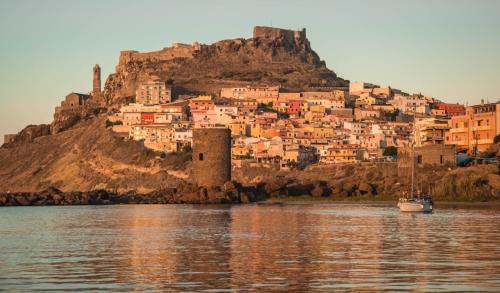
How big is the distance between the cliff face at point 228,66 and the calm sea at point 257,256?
3898 inches

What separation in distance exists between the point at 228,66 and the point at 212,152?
82.3 m

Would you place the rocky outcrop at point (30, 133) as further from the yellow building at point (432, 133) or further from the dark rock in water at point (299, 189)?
the dark rock in water at point (299, 189)

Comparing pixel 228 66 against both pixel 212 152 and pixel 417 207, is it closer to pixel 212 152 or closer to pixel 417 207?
pixel 212 152

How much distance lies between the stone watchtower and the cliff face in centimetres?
7313

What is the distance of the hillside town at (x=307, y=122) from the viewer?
80.6 metres

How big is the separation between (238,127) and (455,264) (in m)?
87.7

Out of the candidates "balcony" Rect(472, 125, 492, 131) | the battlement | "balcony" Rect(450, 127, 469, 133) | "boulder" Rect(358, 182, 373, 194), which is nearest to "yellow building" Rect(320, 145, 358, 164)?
"balcony" Rect(450, 127, 469, 133)

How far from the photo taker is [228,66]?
143 metres

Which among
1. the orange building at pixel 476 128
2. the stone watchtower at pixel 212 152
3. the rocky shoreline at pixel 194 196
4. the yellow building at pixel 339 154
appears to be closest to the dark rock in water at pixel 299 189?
the rocky shoreline at pixel 194 196

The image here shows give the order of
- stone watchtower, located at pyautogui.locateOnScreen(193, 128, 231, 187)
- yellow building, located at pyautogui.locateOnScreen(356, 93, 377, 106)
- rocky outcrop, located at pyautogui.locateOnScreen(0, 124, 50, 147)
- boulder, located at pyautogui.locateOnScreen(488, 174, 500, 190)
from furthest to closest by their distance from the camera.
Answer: yellow building, located at pyautogui.locateOnScreen(356, 93, 377, 106), rocky outcrop, located at pyautogui.locateOnScreen(0, 124, 50, 147), stone watchtower, located at pyautogui.locateOnScreen(193, 128, 231, 187), boulder, located at pyautogui.locateOnScreen(488, 174, 500, 190)

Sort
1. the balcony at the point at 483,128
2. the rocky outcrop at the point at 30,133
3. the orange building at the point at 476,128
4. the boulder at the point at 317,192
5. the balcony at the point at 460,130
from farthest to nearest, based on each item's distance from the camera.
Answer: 1. the rocky outcrop at the point at 30,133
2. the balcony at the point at 460,130
3. the balcony at the point at 483,128
4. the orange building at the point at 476,128
5. the boulder at the point at 317,192

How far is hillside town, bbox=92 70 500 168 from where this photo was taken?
80.6 metres

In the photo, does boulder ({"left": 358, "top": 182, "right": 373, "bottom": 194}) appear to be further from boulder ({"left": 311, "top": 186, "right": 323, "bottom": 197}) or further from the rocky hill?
the rocky hill

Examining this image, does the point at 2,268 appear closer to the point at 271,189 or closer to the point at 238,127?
the point at 271,189
